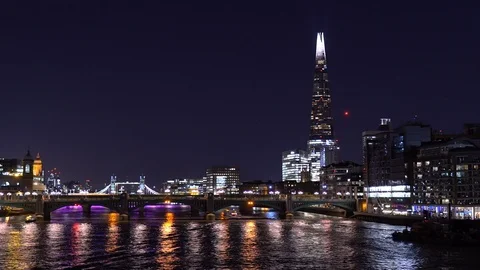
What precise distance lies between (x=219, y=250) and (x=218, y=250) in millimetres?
156

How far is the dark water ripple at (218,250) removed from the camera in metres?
75.3

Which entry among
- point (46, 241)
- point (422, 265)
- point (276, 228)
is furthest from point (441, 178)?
point (46, 241)

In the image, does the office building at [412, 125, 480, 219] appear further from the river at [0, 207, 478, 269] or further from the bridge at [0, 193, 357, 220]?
the bridge at [0, 193, 357, 220]

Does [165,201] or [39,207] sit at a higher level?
[165,201]

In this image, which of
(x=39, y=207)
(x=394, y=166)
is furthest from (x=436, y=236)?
(x=39, y=207)

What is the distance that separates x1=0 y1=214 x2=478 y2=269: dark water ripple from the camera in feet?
247

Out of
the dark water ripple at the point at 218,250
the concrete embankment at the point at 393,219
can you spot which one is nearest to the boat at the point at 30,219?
the dark water ripple at the point at 218,250

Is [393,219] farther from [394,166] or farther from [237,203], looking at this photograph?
[237,203]

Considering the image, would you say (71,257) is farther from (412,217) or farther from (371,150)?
(371,150)

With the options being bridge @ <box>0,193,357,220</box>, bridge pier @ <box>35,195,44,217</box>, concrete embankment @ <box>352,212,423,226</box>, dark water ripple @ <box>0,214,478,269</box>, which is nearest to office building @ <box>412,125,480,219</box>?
concrete embankment @ <box>352,212,423,226</box>

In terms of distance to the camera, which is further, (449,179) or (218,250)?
(449,179)

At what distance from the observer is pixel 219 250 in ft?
292

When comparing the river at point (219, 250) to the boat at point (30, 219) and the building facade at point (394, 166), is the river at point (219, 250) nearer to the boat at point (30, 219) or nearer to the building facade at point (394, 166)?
the boat at point (30, 219)

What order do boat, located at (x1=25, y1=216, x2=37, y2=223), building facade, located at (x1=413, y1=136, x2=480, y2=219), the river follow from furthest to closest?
boat, located at (x1=25, y1=216, x2=37, y2=223), building facade, located at (x1=413, y1=136, x2=480, y2=219), the river
